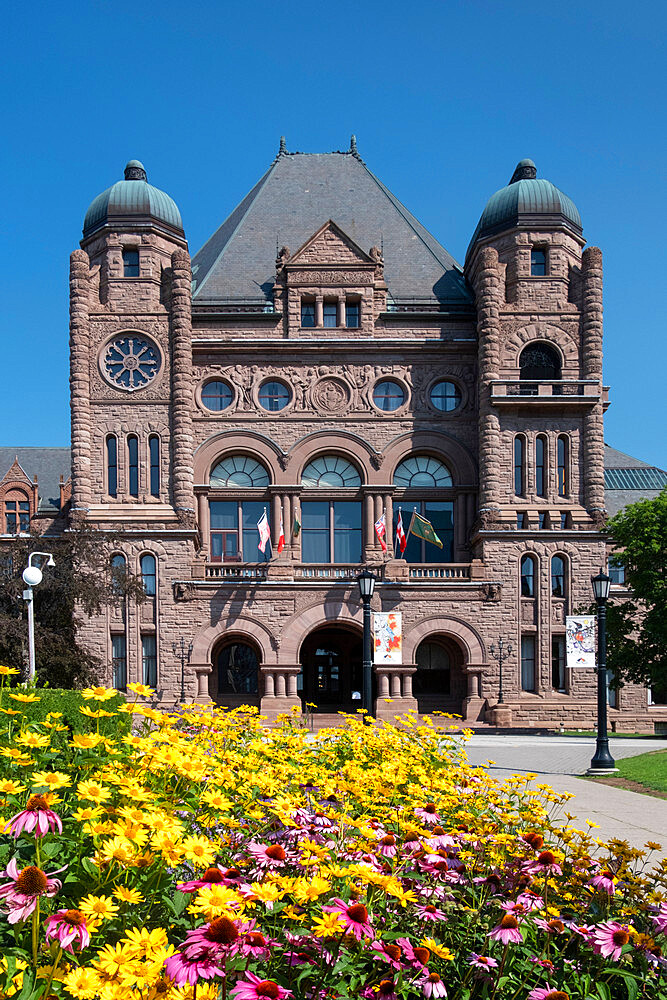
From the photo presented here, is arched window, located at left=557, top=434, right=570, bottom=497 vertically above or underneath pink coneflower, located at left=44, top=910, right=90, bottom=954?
above

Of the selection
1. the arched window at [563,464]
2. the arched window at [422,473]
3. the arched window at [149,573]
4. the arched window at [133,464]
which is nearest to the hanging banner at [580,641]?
the arched window at [563,464]

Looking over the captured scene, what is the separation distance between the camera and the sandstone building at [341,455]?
121ft

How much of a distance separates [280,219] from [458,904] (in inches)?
1830

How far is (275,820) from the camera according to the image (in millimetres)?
4844

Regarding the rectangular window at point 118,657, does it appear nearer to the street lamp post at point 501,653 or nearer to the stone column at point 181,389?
the stone column at point 181,389

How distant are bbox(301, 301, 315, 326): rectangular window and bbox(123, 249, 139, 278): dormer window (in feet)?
27.9

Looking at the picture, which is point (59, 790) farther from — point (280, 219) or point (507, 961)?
point (280, 219)

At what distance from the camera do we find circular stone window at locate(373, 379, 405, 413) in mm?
41281

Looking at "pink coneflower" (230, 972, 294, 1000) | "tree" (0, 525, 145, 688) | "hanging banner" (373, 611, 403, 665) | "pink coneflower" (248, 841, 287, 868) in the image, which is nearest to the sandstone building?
"hanging banner" (373, 611, 403, 665)

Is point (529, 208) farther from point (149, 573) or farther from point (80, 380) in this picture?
point (149, 573)

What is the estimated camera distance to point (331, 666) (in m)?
41.1

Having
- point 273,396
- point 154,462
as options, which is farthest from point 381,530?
point 154,462

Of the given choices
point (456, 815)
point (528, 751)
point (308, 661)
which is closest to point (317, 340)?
point (308, 661)

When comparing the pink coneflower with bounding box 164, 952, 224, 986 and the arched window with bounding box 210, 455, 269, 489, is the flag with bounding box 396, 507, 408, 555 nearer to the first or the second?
the arched window with bounding box 210, 455, 269, 489
